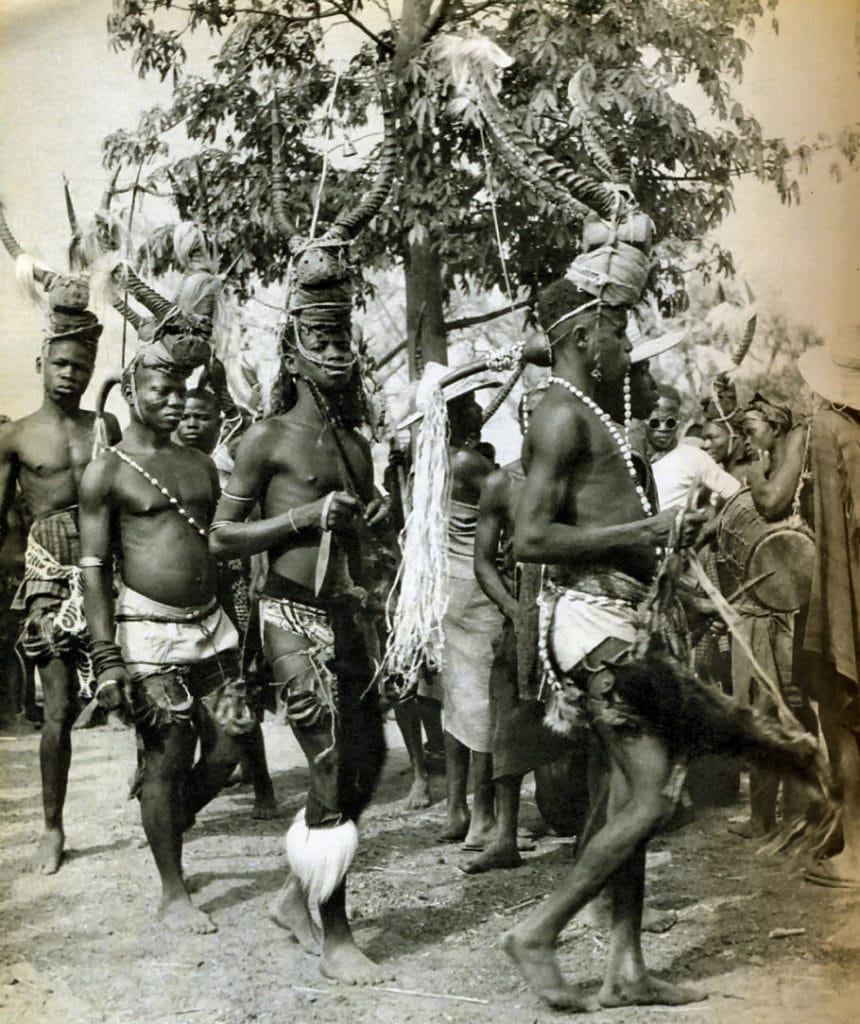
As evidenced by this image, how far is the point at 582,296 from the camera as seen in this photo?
3521mm

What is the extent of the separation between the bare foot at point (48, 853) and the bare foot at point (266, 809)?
0.86 metres

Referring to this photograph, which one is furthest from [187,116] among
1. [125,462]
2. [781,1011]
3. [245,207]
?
[781,1011]

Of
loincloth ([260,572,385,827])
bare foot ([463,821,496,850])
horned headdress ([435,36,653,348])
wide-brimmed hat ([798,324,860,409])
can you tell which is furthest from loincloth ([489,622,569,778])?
horned headdress ([435,36,653,348])

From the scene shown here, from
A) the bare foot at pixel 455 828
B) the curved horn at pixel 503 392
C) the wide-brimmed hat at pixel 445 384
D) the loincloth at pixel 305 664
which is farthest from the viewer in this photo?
the bare foot at pixel 455 828

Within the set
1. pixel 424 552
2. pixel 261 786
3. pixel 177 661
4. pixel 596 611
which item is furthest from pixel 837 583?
pixel 261 786

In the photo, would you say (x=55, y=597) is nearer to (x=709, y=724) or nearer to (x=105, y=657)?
(x=105, y=657)

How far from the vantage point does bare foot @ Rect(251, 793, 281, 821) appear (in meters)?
5.15

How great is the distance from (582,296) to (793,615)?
Answer: 1.75 metres

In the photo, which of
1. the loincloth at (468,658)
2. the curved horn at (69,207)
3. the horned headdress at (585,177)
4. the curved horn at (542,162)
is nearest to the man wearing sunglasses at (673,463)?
the loincloth at (468,658)

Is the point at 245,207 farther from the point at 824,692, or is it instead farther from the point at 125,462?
the point at 824,692

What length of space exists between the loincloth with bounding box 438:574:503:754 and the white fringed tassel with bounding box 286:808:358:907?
141 centimetres

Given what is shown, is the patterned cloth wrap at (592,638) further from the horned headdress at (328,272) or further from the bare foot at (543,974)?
the horned headdress at (328,272)

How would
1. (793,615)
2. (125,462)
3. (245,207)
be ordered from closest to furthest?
(125,462), (793,615), (245,207)

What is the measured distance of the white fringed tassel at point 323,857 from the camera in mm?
3572
